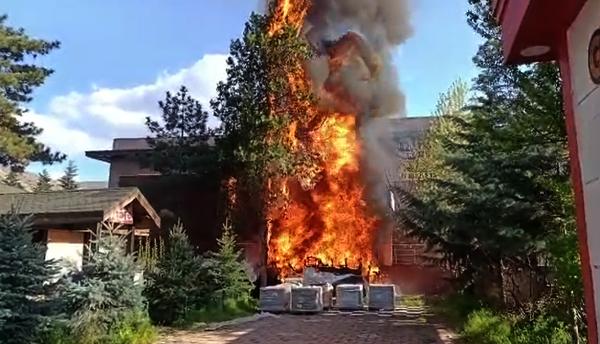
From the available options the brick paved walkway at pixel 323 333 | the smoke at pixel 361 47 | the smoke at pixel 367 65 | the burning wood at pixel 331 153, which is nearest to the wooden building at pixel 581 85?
the brick paved walkway at pixel 323 333

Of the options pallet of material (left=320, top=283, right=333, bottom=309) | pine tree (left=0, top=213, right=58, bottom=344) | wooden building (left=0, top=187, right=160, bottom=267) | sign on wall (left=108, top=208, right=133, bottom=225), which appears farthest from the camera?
pallet of material (left=320, top=283, right=333, bottom=309)

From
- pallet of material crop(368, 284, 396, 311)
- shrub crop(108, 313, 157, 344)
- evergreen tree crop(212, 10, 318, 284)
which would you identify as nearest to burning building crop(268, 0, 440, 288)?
evergreen tree crop(212, 10, 318, 284)

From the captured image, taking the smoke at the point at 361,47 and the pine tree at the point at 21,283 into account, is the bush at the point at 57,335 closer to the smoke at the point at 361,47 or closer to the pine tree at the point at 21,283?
the pine tree at the point at 21,283

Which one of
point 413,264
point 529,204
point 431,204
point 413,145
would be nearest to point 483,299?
point 431,204

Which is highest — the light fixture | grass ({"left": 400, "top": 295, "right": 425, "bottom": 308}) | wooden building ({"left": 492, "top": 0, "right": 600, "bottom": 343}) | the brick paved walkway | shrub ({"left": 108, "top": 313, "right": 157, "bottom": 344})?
the light fixture

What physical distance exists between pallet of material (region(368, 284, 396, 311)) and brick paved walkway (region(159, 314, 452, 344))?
214 centimetres

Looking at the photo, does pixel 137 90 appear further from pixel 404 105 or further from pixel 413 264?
pixel 413 264

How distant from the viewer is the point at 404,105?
2589cm

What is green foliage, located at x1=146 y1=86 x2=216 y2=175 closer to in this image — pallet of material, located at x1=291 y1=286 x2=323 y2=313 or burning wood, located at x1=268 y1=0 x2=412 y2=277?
burning wood, located at x1=268 y1=0 x2=412 y2=277

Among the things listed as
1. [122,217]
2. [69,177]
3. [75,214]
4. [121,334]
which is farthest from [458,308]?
[69,177]

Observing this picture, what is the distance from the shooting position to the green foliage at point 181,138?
1981cm

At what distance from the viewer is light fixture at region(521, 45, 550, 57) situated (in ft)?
9.88

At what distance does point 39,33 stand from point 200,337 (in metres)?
13.0

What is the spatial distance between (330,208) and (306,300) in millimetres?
8023
